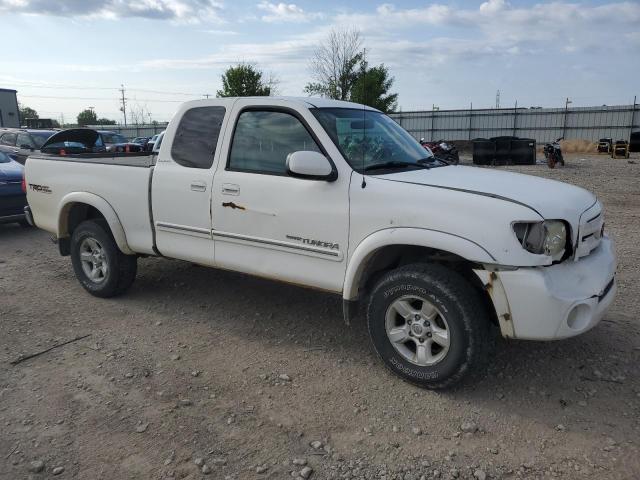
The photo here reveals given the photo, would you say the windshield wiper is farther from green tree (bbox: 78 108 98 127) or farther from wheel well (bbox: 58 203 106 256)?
green tree (bbox: 78 108 98 127)

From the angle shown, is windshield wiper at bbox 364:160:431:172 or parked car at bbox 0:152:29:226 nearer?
windshield wiper at bbox 364:160:431:172

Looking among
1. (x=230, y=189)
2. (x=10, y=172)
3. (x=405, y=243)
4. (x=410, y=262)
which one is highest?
(x=230, y=189)

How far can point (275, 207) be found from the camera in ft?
12.8

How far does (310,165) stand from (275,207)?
1.65ft

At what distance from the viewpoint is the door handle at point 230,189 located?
410 cm

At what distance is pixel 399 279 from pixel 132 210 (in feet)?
8.64

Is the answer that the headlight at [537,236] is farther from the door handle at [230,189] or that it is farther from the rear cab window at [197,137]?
the rear cab window at [197,137]

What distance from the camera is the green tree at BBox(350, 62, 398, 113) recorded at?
2952 cm

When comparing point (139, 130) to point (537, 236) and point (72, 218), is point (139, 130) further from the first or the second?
point (537, 236)

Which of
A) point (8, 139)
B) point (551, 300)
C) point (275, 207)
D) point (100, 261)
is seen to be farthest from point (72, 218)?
point (8, 139)

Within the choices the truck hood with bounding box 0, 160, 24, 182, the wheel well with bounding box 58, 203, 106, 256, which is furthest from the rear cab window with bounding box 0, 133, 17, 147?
the wheel well with bounding box 58, 203, 106, 256

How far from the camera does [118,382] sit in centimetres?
371

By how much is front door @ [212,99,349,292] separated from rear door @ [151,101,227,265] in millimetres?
134

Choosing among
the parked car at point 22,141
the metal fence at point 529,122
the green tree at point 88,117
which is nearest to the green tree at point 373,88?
the metal fence at point 529,122
